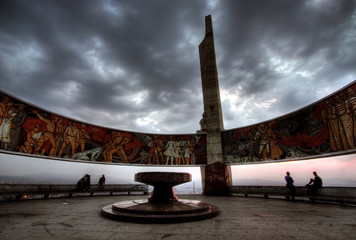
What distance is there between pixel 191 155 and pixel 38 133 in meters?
12.9

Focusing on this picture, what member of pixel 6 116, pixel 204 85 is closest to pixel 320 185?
pixel 204 85

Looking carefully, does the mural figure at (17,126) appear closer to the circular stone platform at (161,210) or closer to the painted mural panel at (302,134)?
the circular stone platform at (161,210)

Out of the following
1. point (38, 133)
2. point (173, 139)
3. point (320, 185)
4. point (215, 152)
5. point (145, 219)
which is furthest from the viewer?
point (173, 139)

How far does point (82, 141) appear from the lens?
14016 millimetres

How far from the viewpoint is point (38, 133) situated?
38.0ft

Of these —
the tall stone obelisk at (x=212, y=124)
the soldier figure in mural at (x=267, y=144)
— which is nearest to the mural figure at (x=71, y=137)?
the tall stone obelisk at (x=212, y=124)

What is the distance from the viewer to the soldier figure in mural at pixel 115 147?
49.5ft

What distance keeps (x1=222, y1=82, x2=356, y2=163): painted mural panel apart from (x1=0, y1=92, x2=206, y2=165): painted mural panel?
3.78m

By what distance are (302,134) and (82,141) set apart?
17.3m

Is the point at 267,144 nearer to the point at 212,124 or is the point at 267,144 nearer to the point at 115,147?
the point at 212,124

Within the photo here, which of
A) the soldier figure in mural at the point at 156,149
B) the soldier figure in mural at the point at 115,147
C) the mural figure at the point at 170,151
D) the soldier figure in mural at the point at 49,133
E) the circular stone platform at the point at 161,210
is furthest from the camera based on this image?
the mural figure at the point at 170,151

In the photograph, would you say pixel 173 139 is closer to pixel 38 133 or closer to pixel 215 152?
pixel 215 152

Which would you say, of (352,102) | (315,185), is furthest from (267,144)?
(352,102)

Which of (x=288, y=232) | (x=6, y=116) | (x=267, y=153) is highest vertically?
(x=6, y=116)
